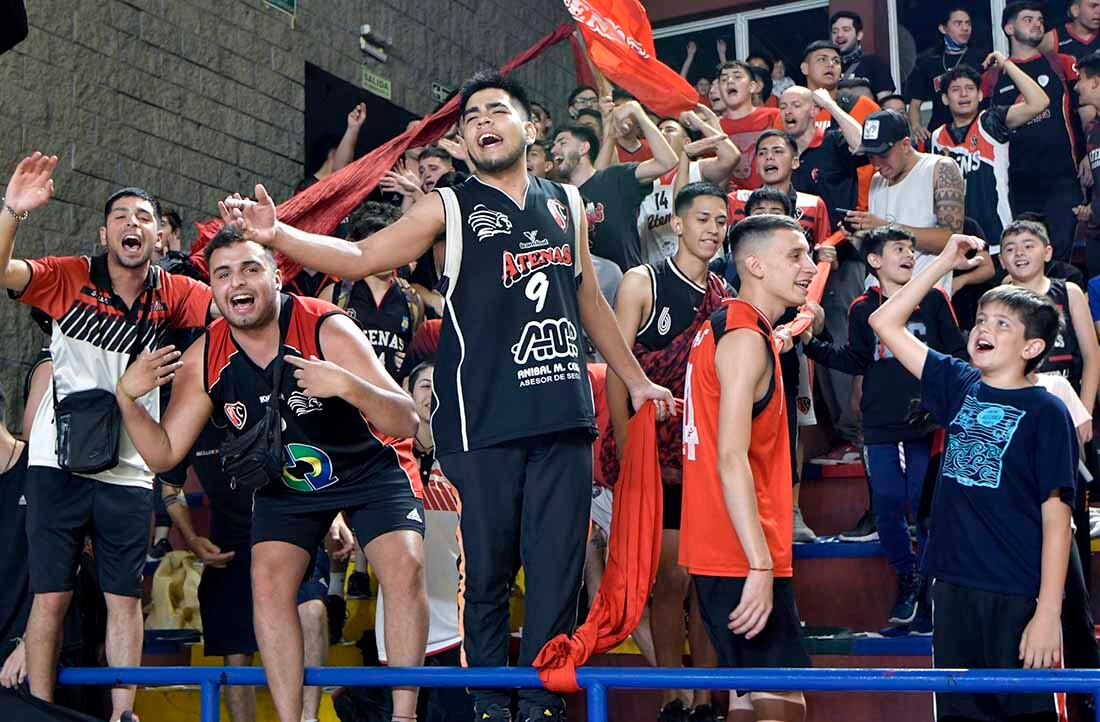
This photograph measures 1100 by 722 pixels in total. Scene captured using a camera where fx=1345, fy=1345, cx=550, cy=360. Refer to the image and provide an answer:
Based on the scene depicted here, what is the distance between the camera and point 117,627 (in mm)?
4910

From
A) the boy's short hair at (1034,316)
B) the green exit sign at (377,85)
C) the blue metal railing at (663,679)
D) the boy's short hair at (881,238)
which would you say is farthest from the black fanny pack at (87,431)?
the green exit sign at (377,85)

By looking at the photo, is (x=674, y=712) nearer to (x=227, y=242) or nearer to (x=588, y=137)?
(x=227, y=242)

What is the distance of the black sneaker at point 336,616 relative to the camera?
632 centimetres

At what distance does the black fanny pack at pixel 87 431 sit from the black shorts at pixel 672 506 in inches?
80.7

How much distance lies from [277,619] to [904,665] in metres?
2.49

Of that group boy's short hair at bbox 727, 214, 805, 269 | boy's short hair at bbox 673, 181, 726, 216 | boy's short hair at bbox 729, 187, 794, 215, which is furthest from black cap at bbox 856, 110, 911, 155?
boy's short hair at bbox 727, 214, 805, 269

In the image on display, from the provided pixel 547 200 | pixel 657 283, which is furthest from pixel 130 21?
pixel 547 200

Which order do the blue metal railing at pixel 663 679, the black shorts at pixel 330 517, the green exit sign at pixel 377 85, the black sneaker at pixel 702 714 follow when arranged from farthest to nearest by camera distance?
the green exit sign at pixel 377 85 < the black sneaker at pixel 702 714 < the black shorts at pixel 330 517 < the blue metal railing at pixel 663 679

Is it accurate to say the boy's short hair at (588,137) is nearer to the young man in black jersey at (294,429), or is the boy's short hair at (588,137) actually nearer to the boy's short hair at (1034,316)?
the young man in black jersey at (294,429)

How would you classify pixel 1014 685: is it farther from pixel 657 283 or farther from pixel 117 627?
pixel 117 627

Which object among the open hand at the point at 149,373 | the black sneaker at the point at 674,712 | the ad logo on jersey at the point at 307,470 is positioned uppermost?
Answer: the open hand at the point at 149,373

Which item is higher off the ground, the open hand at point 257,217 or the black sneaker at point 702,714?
the open hand at point 257,217

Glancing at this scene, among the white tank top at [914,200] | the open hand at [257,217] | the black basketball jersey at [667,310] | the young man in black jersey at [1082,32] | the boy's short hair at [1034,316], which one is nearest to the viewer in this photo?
the open hand at [257,217]

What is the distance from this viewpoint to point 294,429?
4375 mm
